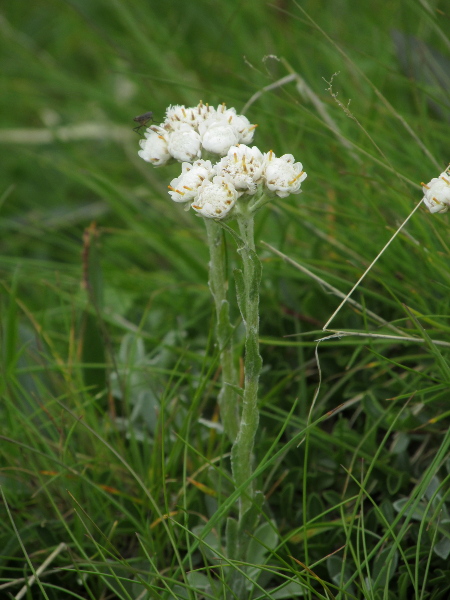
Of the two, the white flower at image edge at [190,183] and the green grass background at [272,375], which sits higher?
the white flower at image edge at [190,183]

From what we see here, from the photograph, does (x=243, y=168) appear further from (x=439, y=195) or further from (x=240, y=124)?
(x=439, y=195)

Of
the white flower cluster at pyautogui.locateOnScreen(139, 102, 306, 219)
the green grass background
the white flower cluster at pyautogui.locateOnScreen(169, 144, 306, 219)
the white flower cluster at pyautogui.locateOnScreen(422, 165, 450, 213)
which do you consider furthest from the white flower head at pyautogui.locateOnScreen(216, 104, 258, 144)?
the white flower cluster at pyautogui.locateOnScreen(422, 165, 450, 213)

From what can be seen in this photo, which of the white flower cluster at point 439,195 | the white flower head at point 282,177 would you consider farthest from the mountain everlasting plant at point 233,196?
the white flower cluster at point 439,195

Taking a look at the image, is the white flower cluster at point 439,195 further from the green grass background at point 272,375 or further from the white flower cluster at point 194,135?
the white flower cluster at point 194,135

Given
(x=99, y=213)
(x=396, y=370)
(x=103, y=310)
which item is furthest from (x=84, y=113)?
(x=396, y=370)

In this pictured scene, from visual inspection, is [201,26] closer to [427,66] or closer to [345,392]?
[427,66]

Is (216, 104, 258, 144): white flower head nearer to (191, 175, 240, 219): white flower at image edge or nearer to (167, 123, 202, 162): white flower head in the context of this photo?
(167, 123, 202, 162): white flower head

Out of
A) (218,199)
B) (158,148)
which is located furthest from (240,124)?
(218,199)
